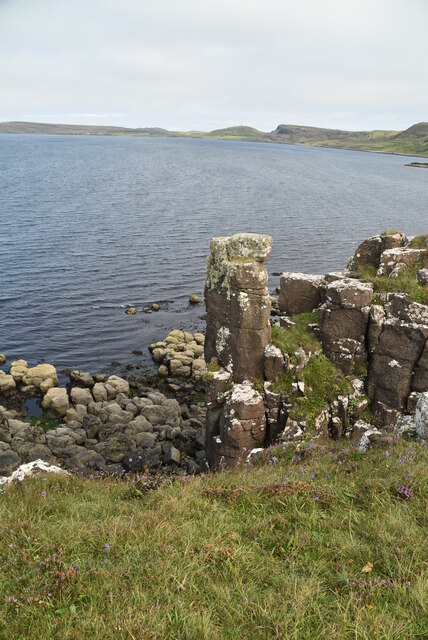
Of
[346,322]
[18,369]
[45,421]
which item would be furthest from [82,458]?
[346,322]

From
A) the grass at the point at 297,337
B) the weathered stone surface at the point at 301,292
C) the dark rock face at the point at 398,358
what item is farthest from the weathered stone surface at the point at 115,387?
the dark rock face at the point at 398,358

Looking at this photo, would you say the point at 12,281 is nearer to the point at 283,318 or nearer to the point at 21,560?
the point at 283,318

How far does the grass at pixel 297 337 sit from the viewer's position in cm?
2370

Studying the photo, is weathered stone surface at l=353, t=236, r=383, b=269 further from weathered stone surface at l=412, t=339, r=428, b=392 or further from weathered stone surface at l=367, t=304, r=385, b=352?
weathered stone surface at l=412, t=339, r=428, b=392

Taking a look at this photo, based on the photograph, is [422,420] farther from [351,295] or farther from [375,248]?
[375,248]

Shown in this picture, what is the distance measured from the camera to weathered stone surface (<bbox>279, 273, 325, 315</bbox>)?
27.4 meters

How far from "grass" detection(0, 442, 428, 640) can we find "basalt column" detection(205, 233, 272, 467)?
1090cm

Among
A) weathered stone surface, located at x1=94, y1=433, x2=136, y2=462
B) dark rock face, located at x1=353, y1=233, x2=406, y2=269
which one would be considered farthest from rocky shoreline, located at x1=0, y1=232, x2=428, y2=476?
weathered stone surface, located at x1=94, y1=433, x2=136, y2=462

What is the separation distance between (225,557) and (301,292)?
812 inches

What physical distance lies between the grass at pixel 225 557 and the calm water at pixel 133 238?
3396 centimetres

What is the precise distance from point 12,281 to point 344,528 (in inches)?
2289

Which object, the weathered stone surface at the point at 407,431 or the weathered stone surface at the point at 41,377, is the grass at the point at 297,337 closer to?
the weathered stone surface at the point at 407,431

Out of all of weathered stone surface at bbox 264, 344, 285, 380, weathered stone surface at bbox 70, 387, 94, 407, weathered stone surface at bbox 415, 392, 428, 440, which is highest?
weathered stone surface at bbox 415, 392, 428, 440

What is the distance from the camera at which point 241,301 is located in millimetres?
23000
